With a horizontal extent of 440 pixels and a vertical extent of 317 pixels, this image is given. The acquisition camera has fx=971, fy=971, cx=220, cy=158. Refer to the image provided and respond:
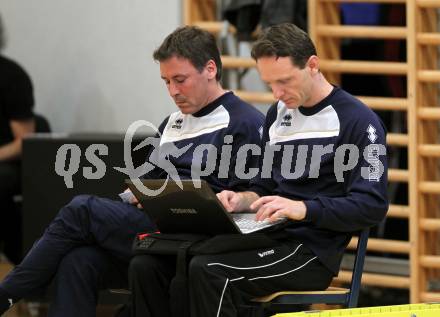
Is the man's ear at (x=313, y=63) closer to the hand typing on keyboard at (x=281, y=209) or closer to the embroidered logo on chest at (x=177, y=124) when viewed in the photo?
the hand typing on keyboard at (x=281, y=209)

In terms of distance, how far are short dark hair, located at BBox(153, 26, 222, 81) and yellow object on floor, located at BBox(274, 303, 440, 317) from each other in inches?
44.0

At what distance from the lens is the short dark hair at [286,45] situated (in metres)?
3.17

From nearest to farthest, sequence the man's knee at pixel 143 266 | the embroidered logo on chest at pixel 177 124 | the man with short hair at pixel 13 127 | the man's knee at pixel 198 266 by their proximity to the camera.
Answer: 1. the man's knee at pixel 198 266
2. the man's knee at pixel 143 266
3. the embroidered logo on chest at pixel 177 124
4. the man with short hair at pixel 13 127

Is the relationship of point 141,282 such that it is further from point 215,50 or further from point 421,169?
point 421,169

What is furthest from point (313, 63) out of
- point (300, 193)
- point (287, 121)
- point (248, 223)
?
point (248, 223)

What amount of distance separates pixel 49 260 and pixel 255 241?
0.81 metres

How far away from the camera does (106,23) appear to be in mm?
5375

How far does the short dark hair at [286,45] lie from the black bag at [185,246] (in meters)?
0.58

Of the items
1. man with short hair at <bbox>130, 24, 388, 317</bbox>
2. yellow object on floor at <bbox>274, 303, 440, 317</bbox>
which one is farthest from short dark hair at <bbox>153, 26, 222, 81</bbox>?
yellow object on floor at <bbox>274, 303, 440, 317</bbox>

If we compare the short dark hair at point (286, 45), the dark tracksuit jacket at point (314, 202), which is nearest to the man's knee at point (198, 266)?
the dark tracksuit jacket at point (314, 202)

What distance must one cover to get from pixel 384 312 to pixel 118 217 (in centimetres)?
110

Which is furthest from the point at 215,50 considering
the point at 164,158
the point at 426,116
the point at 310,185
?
the point at 426,116

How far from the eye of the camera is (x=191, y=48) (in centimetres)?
352

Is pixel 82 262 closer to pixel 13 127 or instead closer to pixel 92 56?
pixel 13 127
